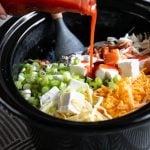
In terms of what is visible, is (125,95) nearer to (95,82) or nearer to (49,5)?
(95,82)

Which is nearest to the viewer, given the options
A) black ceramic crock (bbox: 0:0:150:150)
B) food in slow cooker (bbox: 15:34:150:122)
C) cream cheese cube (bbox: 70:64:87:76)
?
black ceramic crock (bbox: 0:0:150:150)

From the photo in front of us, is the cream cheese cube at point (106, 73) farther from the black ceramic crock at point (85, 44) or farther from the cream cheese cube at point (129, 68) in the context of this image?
the black ceramic crock at point (85, 44)

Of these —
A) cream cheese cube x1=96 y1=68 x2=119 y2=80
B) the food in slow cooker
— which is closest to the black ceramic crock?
the food in slow cooker

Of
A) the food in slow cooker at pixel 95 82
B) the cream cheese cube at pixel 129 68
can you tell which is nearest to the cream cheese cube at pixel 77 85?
the food in slow cooker at pixel 95 82

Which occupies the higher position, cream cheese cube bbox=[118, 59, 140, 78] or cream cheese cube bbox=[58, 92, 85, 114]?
cream cheese cube bbox=[118, 59, 140, 78]

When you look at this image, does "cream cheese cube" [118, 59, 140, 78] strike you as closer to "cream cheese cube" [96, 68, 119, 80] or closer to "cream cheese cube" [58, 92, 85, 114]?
"cream cheese cube" [96, 68, 119, 80]

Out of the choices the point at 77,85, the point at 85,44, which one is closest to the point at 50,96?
the point at 77,85

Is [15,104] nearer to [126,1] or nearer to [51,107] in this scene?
[51,107]

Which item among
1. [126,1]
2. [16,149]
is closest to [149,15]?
[126,1]
